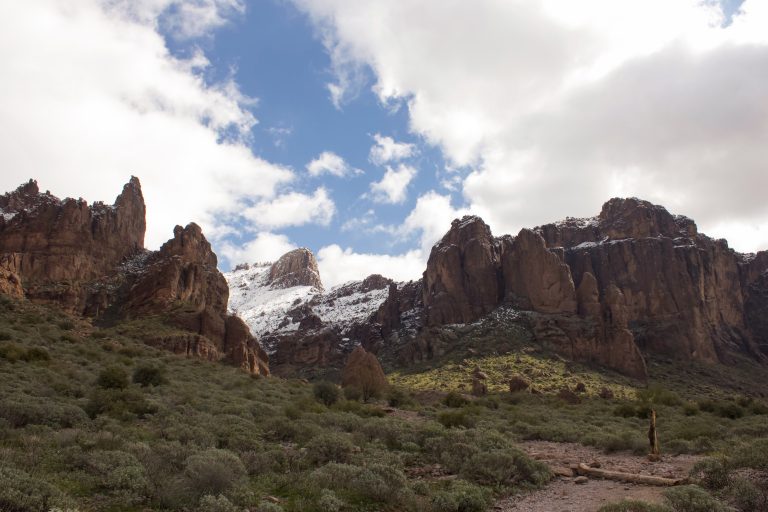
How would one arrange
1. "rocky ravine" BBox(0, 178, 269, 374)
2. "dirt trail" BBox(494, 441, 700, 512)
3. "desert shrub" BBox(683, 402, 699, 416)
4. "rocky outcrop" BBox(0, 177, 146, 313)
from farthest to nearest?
"rocky outcrop" BBox(0, 177, 146, 313), "rocky ravine" BBox(0, 178, 269, 374), "desert shrub" BBox(683, 402, 699, 416), "dirt trail" BBox(494, 441, 700, 512)

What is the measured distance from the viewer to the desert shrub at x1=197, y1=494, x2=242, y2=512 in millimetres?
8547

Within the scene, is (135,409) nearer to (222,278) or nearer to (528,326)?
(222,278)

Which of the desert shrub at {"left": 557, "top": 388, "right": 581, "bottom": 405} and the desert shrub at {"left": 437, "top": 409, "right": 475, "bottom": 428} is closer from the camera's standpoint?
the desert shrub at {"left": 437, "top": 409, "right": 475, "bottom": 428}

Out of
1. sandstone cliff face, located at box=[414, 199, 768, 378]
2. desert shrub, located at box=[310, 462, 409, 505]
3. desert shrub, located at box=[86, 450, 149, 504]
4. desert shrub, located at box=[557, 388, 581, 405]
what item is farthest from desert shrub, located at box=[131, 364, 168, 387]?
sandstone cliff face, located at box=[414, 199, 768, 378]

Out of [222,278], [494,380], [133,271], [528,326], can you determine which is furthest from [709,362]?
[133,271]

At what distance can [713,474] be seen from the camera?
12.4 meters

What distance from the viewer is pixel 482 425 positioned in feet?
78.5

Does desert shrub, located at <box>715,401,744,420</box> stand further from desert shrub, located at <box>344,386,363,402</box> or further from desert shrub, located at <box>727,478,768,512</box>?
desert shrub, located at <box>727,478,768,512</box>

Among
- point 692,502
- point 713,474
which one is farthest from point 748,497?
point 713,474

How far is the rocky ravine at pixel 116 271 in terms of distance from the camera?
5950 cm

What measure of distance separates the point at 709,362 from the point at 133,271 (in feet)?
320

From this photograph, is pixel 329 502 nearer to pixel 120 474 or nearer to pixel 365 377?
pixel 120 474

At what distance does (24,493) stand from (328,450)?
7.19m

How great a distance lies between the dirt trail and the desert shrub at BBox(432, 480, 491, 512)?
19.6 inches
